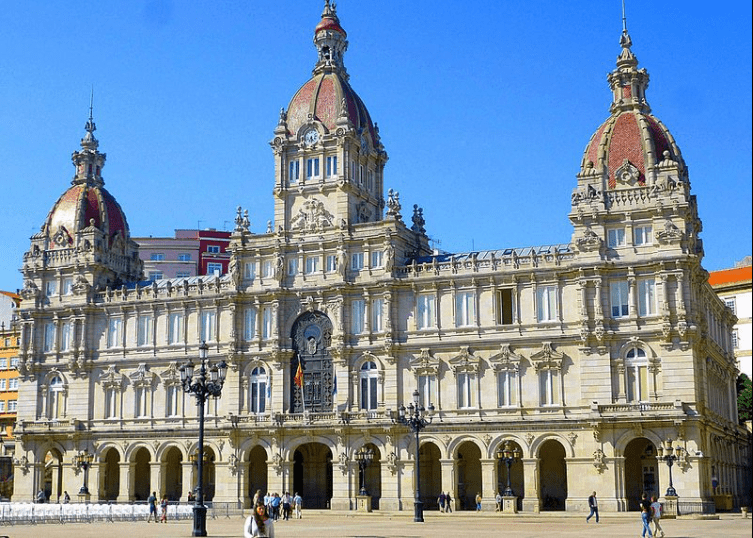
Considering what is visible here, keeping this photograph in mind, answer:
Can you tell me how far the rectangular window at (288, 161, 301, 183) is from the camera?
88.2 m

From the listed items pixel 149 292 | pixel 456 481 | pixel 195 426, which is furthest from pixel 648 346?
pixel 149 292

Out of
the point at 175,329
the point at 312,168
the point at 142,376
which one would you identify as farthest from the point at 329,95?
the point at 142,376

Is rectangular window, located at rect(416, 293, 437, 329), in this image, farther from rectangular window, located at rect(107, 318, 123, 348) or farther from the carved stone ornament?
rectangular window, located at rect(107, 318, 123, 348)

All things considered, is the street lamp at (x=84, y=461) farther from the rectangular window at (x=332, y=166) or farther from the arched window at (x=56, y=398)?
the rectangular window at (x=332, y=166)

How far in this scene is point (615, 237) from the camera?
252 ft

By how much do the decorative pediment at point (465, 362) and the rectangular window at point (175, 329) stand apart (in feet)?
81.1

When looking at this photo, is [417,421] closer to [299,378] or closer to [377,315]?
[377,315]

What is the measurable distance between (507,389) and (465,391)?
10.8 feet

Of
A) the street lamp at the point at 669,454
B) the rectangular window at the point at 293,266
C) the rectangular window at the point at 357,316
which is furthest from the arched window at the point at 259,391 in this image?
the street lamp at the point at 669,454

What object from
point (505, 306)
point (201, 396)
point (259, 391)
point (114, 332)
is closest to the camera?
point (201, 396)

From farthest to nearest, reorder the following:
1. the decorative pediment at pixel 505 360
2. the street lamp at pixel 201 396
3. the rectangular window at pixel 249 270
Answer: the rectangular window at pixel 249 270 < the decorative pediment at pixel 505 360 < the street lamp at pixel 201 396

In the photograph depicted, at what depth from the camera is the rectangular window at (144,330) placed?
300 ft

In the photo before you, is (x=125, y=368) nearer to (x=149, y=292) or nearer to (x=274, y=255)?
(x=149, y=292)

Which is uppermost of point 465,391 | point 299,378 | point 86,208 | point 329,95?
point 329,95
